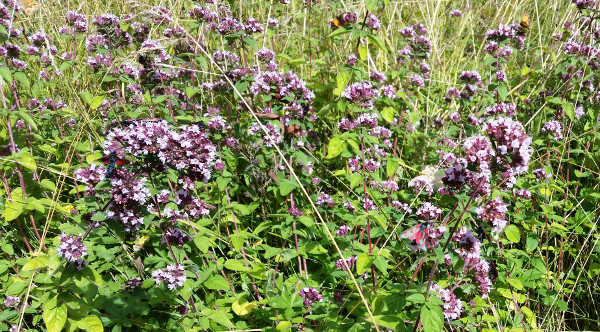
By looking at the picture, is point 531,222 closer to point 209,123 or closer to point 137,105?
point 209,123

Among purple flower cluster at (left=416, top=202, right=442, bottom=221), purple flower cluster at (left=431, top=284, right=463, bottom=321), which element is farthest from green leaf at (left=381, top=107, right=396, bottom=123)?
purple flower cluster at (left=431, top=284, right=463, bottom=321)

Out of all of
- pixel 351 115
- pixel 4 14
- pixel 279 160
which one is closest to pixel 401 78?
pixel 351 115

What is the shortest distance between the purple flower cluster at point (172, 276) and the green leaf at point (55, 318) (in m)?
0.44

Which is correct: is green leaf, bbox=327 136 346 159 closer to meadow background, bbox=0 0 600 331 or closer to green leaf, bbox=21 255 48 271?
meadow background, bbox=0 0 600 331

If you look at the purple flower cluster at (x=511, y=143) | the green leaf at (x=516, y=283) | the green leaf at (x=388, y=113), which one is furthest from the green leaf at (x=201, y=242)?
the green leaf at (x=388, y=113)

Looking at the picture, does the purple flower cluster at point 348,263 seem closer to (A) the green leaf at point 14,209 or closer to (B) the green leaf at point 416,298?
(B) the green leaf at point 416,298

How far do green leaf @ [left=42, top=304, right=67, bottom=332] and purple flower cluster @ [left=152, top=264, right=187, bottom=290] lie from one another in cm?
Result: 44

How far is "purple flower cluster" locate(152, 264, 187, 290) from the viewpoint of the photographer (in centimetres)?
207

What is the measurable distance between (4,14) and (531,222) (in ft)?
12.7

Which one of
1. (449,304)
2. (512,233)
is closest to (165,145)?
(449,304)

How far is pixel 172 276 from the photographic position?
2088 mm

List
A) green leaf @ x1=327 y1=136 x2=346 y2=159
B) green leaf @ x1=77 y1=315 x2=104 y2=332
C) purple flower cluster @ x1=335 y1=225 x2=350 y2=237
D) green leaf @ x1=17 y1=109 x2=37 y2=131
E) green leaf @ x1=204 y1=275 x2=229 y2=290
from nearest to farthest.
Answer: green leaf @ x1=77 y1=315 x2=104 y2=332 < green leaf @ x1=204 y1=275 x2=229 y2=290 < green leaf @ x1=17 y1=109 x2=37 y2=131 < purple flower cluster @ x1=335 y1=225 x2=350 y2=237 < green leaf @ x1=327 y1=136 x2=346 y2=159

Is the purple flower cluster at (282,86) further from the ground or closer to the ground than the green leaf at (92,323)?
further from the ground

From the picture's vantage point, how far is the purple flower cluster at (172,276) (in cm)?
207
